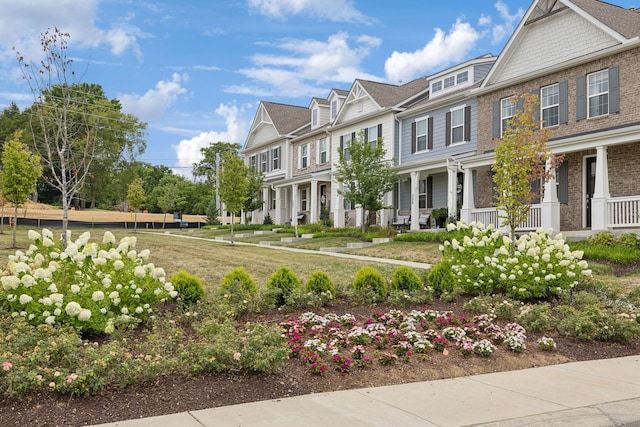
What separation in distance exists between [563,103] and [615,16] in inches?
128

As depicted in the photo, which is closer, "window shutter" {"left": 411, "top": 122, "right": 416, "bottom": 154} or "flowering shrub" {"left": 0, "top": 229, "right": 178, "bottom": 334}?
"flowering shrub" {"left": 0, "top": 229, "right": 178, "bottom": 334}

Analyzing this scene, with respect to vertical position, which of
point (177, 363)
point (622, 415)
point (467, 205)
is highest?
point (467, 205)

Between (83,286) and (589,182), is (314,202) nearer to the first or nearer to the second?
(589,182)

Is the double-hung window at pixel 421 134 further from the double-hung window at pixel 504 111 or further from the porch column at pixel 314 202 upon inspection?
the porch column at pixel 314 202

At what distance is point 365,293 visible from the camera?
29.1ft

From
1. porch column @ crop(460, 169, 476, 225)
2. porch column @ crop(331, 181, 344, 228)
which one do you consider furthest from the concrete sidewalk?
porch column @ crop(331, 181, 344, 228)

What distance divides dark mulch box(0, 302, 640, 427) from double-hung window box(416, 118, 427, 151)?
19218 millimetres

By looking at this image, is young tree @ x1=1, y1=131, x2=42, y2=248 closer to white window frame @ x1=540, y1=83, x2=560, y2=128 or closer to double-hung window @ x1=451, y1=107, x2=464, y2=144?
double-hung window @ x1=451, y1=107, x2=464, y2=144

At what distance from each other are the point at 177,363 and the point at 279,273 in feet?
11.3

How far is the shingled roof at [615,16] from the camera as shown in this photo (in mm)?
17734

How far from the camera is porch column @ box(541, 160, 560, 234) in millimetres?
17828

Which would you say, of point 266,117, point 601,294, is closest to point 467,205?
point 601,294

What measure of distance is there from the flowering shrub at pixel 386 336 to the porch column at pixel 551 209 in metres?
10.9

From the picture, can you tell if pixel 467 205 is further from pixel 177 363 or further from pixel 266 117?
pixel 266 117
